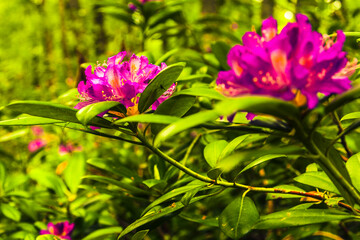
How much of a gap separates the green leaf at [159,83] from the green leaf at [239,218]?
30 centimetres

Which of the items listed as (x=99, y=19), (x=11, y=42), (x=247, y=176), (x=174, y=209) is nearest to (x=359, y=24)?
(x=247, y=176)

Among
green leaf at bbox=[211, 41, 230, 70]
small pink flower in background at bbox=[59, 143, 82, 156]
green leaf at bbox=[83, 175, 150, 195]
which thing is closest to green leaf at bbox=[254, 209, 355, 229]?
green leaf at bbox=[83, 175, 150, 195]

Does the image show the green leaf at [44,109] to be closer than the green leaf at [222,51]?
Yes

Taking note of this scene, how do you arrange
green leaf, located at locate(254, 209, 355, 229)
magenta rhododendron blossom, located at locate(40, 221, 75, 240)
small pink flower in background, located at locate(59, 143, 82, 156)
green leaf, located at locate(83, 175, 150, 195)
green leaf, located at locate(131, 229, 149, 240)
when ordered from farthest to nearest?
small pink flower in background, located at locate(59, 143, 82, 156), magenta rhododendron blossom, located at locate(40, 221, 75, 240), green leaf, located at locate(83, 175, 150, 195), green leaf, located at locate(131, 229, 149, 240), green leaf, located at locate(254, 209, 355, 229)

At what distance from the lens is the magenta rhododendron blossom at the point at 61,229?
3.67 feet

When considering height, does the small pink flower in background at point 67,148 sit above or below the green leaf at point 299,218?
below

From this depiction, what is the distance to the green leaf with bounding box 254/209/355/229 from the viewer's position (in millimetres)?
619

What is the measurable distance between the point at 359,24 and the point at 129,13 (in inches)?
44.0

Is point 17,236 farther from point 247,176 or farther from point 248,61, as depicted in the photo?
point 248,61

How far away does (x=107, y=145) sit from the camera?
2.37 m

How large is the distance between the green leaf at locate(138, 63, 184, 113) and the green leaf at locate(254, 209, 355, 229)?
0.35m

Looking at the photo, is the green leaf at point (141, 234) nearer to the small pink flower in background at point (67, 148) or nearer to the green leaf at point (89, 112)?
the green leaf at point (89, 112)

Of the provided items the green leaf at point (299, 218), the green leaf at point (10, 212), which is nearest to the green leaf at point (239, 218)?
the green leaf at point (299, 218)

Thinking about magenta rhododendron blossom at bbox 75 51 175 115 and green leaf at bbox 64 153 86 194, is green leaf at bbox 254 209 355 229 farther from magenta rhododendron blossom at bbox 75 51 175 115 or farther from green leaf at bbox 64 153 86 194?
green leaf at bbox 64 153 86 194
